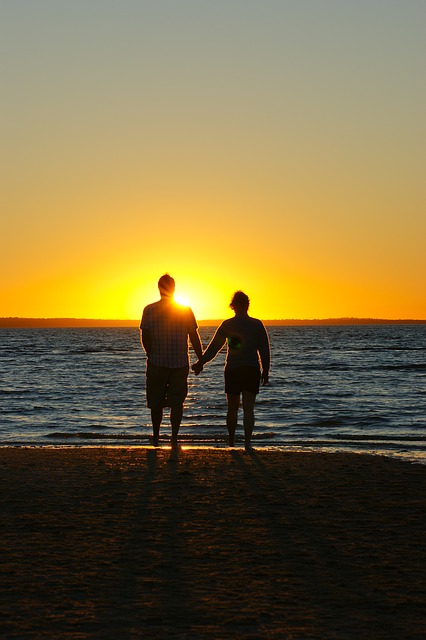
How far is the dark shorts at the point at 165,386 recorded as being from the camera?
1042 cm

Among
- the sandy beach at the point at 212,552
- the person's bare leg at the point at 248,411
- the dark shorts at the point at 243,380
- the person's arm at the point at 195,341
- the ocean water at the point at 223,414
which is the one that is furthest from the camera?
the ocean water at the point at 223,414

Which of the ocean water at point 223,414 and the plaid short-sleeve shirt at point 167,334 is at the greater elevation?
the plaid short-sleeve shirt at point 167,334

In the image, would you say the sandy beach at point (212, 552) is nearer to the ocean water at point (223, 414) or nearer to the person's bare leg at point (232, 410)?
the person's bare leg at point (232, 410)

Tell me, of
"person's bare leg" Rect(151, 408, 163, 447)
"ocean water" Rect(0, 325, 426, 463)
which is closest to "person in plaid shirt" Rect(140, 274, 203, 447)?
"person's bare leg" Rect(151, 408, 163, 447)

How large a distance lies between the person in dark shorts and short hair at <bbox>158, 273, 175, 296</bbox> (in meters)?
0.73

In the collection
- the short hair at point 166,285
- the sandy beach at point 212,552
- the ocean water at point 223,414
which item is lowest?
the ocean water at point 223,414

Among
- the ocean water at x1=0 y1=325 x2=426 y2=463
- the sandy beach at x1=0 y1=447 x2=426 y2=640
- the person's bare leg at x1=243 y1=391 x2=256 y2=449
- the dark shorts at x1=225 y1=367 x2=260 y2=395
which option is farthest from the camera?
the ocean water at x1=0 y1=325 x2=426 y2=463

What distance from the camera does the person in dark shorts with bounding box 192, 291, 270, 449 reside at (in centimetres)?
1045

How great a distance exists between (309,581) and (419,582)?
23.4 inches

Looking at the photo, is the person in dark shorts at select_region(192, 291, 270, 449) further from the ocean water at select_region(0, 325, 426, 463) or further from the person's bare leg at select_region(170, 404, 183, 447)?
the ocean water at select_region(0, 325, 426, 463)

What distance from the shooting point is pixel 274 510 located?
6633 mm

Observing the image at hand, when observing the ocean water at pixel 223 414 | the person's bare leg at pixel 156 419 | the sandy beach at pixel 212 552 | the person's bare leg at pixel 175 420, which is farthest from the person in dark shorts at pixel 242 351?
the ocean water at pixel 223 414

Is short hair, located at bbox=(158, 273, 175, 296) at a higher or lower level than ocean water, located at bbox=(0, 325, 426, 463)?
higher

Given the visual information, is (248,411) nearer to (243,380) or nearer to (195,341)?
(243,380)
